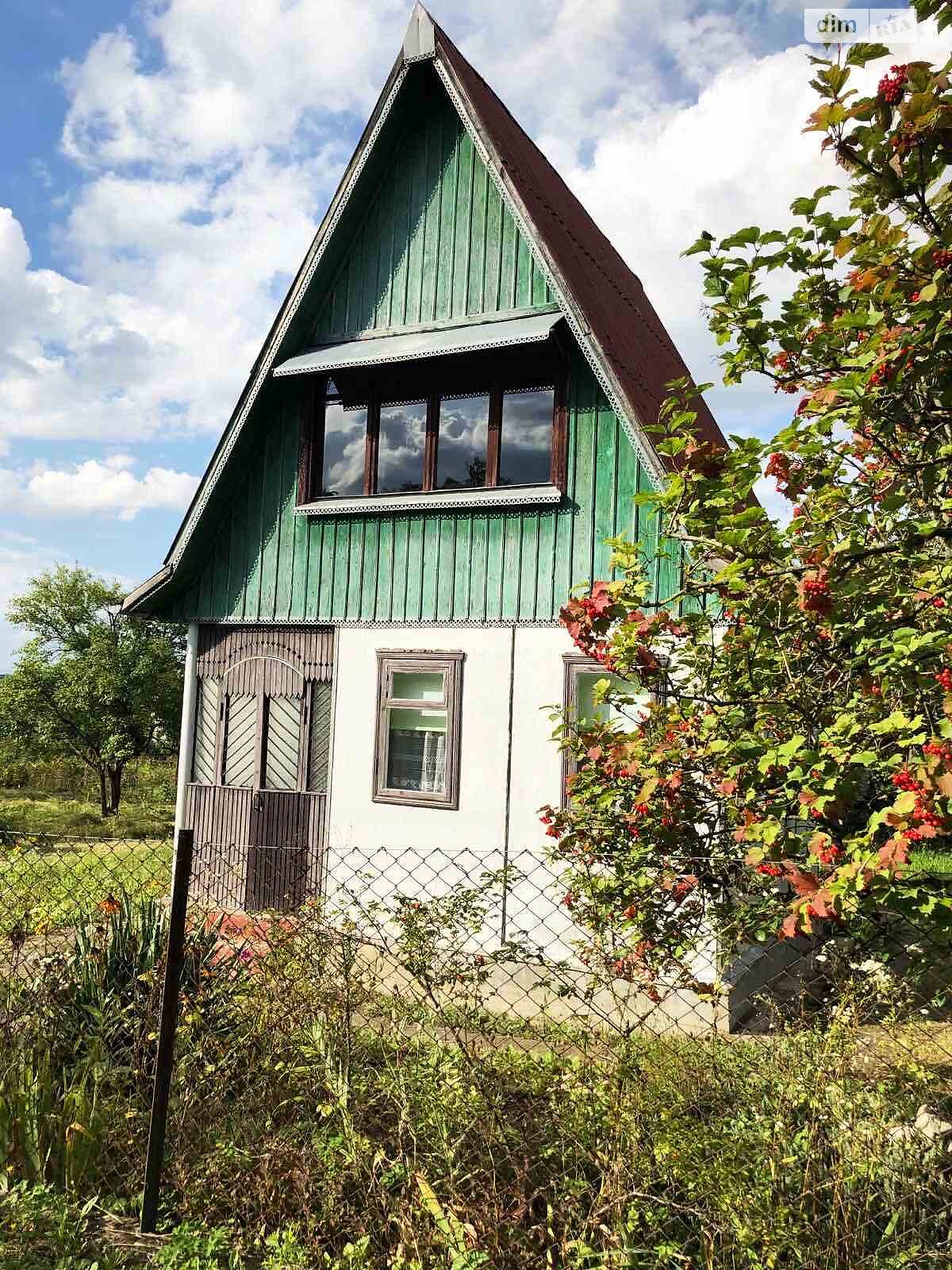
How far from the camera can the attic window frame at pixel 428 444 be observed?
9156mm

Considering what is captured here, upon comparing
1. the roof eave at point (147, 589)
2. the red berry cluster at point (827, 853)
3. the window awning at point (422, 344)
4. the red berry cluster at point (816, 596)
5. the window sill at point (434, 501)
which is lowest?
the red berry cluster at point (827, 853)

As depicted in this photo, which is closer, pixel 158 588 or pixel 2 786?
pixel 158 588

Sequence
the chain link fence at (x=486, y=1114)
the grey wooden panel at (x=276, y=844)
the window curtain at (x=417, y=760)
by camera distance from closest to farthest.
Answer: the chain link fence at (x=486, y=1114), the window curtain at (x=417, y=760), the grey wooden panel at (x=276, y=844)

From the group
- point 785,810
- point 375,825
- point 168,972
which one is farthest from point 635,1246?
point 375,825

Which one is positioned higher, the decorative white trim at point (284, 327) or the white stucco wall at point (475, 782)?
the decorative white trim at point (284, 327)

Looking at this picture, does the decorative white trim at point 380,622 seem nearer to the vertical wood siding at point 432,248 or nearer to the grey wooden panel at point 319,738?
the grey wooden panel at point 319,738

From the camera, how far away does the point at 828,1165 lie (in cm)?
345

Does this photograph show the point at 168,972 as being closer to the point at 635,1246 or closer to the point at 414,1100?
the point at 414,1100

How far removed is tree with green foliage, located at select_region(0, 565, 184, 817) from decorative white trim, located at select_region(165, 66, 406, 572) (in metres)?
10.8

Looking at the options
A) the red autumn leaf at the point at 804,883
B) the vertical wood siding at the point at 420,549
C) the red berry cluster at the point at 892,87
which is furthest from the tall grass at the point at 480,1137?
the vertical wood siding at the point at 420,549

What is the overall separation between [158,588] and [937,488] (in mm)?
8845

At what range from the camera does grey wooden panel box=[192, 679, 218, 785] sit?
11117 mm

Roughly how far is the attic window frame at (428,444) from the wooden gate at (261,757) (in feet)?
5.55

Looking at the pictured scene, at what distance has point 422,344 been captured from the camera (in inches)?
374
